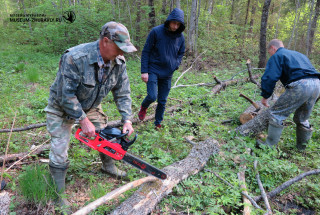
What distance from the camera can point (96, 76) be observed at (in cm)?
221

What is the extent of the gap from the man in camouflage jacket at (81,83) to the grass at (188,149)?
551 millimetres

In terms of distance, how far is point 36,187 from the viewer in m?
2.11

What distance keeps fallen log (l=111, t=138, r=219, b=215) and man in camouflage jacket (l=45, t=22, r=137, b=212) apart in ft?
2.41

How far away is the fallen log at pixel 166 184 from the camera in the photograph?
2.20 meters

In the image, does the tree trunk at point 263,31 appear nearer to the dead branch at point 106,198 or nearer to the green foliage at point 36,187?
the dead branch at point 106,198

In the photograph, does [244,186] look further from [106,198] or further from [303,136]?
[303,136]

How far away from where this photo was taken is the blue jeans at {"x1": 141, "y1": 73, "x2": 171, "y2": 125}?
4.01 metres

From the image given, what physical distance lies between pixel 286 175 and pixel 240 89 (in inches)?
200

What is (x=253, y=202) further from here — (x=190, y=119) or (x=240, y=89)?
(x=240, y=89)

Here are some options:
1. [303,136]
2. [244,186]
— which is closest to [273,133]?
[303,136]

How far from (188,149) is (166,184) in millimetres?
1213

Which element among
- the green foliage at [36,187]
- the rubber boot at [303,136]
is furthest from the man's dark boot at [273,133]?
the green foliage at [36,187]

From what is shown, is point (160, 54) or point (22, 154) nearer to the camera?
point (22, 154)

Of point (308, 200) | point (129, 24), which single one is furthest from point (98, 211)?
point (129, 24)
